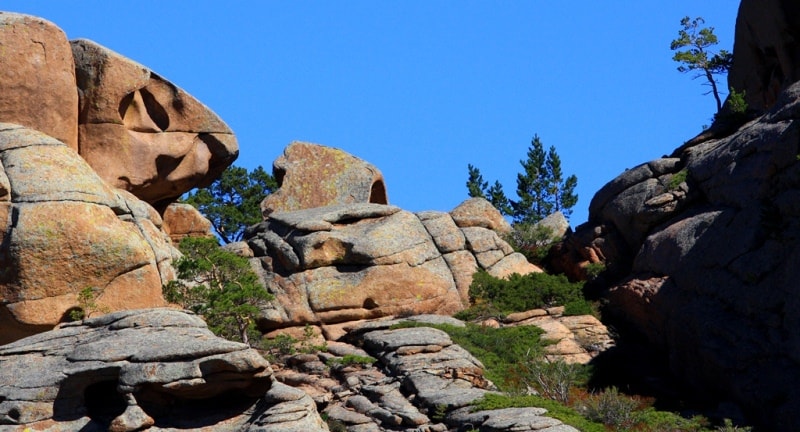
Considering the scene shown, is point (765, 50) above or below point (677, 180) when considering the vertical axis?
above

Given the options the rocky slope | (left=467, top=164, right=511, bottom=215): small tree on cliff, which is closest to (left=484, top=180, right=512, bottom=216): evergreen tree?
(left=467, top=164, right=511, bottom=215): small tree on cliff

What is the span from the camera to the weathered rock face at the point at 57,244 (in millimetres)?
39312

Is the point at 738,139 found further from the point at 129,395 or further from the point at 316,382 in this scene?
the point at 129,395

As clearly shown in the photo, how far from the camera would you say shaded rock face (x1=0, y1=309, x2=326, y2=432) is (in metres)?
33.8

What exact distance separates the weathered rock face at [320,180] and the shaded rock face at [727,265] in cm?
1550

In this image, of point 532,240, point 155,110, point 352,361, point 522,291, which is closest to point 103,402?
point 352,361

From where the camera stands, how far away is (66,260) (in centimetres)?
3972

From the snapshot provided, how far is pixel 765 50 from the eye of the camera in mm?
55938

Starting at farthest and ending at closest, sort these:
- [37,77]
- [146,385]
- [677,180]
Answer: [677,180]
[37,77]
[146,385]

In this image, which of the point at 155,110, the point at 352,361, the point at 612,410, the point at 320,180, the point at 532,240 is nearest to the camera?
the point at 612,410

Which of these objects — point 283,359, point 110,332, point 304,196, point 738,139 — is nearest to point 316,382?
point 283,359

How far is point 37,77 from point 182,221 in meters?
10.3

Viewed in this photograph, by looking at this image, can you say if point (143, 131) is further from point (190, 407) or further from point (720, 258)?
point (720, 258)

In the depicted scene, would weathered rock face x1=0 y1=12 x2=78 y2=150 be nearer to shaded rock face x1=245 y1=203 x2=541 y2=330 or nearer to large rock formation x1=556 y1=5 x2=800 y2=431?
shaded rock face x1=245 y1=203 x2=541 y2=330
